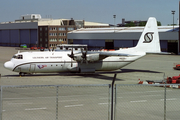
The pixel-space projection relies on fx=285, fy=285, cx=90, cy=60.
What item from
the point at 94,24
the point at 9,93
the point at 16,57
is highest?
the point at 94,24

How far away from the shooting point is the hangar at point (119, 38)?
78.3 meters

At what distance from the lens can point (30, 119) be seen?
46.3 feet

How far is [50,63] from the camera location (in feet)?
108

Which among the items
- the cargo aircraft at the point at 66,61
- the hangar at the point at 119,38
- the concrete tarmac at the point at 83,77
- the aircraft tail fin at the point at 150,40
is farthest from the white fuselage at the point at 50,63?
the hangar at the point at 119,38

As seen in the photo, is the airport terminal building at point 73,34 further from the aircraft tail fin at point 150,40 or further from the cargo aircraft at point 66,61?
the cargo aircraft at point 66,61

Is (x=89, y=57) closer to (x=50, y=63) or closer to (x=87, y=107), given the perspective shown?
(x=50, y=63)

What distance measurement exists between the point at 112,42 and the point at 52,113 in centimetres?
7688

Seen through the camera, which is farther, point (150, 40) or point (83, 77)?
point (150, 40)

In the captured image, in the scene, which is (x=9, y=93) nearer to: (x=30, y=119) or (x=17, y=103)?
(x=17, y=103)

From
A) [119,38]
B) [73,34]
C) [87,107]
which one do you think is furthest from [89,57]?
[73,34]

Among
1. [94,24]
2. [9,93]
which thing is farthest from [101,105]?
[94,24]

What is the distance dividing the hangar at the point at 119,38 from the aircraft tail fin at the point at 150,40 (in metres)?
40.8

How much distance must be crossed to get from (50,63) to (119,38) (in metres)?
57.5

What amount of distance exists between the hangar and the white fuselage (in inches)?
1835
